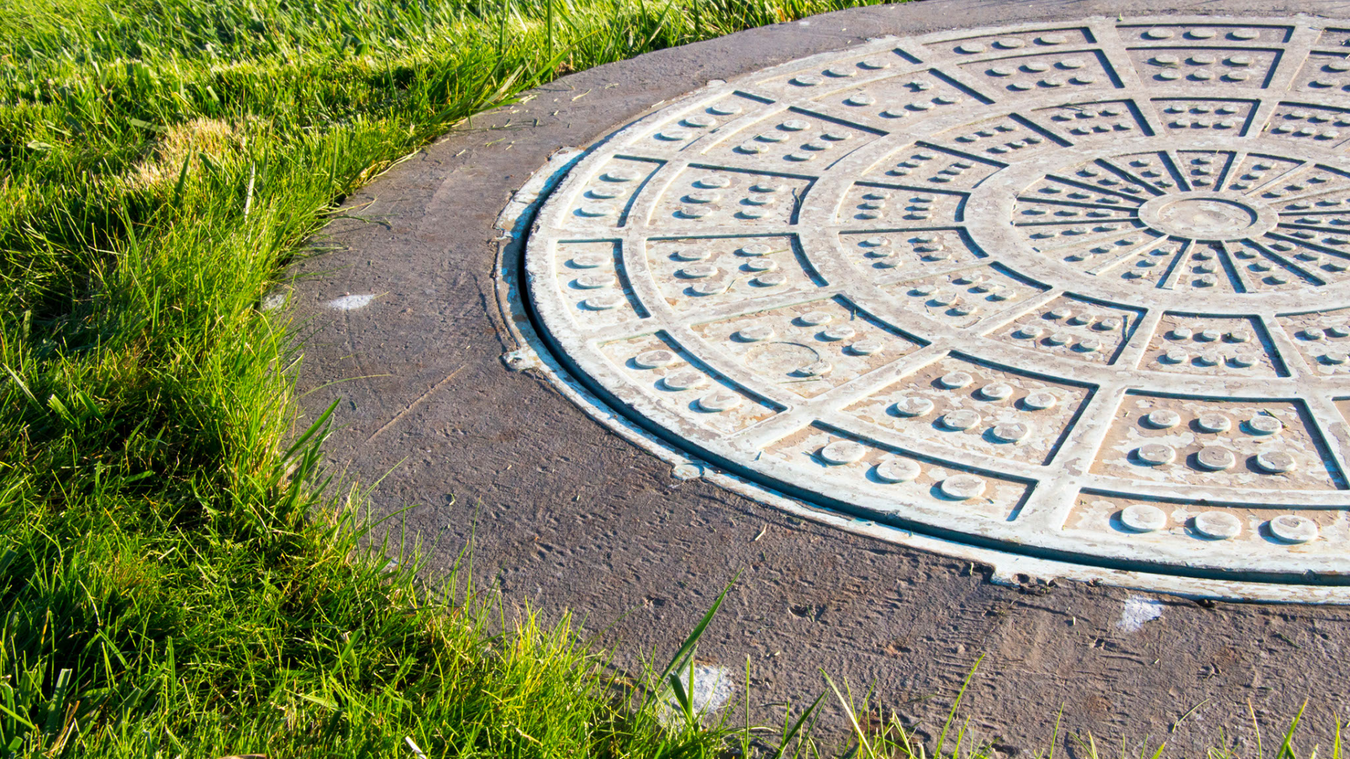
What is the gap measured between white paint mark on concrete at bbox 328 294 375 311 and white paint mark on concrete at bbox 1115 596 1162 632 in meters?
1.68

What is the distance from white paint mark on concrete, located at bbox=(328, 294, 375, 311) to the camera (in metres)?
2.50

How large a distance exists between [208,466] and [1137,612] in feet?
5.07

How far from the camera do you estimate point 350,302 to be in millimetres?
2520

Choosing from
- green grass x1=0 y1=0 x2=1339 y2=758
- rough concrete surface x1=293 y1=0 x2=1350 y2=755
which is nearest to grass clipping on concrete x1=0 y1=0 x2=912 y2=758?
green grass x1=0 y1=0 x2=1339 y2=758

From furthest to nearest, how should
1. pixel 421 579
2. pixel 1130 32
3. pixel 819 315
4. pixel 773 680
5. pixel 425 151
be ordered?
pixel 1130 32 < pixel 425 151 < pixel 819 315 < pixel 421 579 < pixel 773 680

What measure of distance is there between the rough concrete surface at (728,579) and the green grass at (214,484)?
8 centimetres

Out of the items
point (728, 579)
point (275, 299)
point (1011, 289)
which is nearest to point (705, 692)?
point (728, 579)

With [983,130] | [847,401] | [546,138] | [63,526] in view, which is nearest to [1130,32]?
[983,130]

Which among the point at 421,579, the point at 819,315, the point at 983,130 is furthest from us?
the point at 983,130

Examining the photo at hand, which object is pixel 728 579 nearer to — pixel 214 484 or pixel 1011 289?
pixel 214 484

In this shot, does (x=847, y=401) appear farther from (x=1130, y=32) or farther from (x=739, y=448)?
(x=1130, y=32)

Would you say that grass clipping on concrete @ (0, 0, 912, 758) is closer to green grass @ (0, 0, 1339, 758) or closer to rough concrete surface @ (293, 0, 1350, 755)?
green grass @ (0, 0, 1339, 758)

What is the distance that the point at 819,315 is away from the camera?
91.0 inches

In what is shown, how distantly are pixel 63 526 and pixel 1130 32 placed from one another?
129 inches
